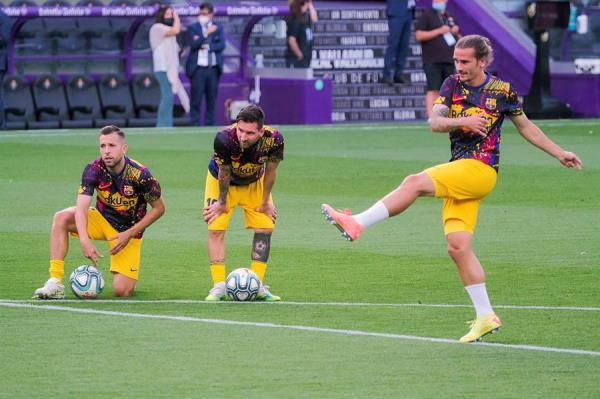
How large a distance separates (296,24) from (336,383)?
2391 cm

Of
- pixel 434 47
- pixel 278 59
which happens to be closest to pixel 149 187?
pixel 434 47

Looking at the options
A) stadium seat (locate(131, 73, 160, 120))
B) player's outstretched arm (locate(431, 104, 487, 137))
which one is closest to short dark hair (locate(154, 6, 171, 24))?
stadium seat (locate(131, 73, 160, 120))

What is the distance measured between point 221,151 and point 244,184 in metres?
0.62

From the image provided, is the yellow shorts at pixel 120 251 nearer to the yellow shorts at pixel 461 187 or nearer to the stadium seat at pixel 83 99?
the yellow shorts at pixel 461 187

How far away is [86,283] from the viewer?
451 inches

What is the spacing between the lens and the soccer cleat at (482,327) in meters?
9.47

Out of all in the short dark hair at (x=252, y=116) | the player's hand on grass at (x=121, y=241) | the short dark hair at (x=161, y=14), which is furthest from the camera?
the short dark hair at (x=161, y=14)

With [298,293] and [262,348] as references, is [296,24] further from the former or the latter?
[262,348]

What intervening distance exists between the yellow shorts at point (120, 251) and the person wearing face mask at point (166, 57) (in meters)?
17.8

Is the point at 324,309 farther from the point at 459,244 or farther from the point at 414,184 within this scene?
the point at 414,184

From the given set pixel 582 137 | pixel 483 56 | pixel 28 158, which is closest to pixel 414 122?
pixel 582 137

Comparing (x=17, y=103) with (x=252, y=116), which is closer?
(x=252, y=116)

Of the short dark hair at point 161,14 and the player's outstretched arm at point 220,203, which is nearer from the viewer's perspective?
the player's outstretched arm at point 220,203

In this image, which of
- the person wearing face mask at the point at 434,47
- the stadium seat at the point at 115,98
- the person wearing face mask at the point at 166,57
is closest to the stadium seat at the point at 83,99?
the stadium seat at the point at 115,98
